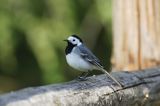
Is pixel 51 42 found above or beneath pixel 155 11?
above

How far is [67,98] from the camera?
9.25 feet

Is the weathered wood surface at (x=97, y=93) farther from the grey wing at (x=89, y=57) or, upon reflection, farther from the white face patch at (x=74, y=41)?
the white face patch at (x=74, y=41)

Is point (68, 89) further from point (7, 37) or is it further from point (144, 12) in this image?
point (7, 37)

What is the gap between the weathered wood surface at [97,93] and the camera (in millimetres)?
2631

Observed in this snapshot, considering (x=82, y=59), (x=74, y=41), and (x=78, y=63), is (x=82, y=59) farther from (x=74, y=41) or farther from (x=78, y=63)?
(x=74, y=41)

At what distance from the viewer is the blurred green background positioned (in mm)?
6703

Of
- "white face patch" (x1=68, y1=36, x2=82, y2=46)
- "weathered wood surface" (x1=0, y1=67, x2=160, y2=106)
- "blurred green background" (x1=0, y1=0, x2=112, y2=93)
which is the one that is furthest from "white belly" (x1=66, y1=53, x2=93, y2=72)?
"blurred green background" (x1=0, y1=0, x2=112, y2=93)

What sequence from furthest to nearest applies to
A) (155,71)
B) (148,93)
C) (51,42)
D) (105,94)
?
1. (51,42)
2. (155,71)
3. (148,93)
4. (105,94)

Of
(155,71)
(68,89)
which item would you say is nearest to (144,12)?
(155,71)

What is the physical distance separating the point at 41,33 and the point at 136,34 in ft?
8.60

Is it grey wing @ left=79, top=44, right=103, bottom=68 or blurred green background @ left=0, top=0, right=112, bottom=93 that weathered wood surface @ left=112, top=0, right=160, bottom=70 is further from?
blurred green background @ left=0, top=0, right=112, bottom=93

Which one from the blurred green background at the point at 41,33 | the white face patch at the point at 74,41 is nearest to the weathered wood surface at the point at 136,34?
the white face patch at the point at 74,41

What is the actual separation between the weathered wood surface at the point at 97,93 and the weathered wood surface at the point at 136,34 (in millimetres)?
443

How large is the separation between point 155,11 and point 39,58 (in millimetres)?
2870
